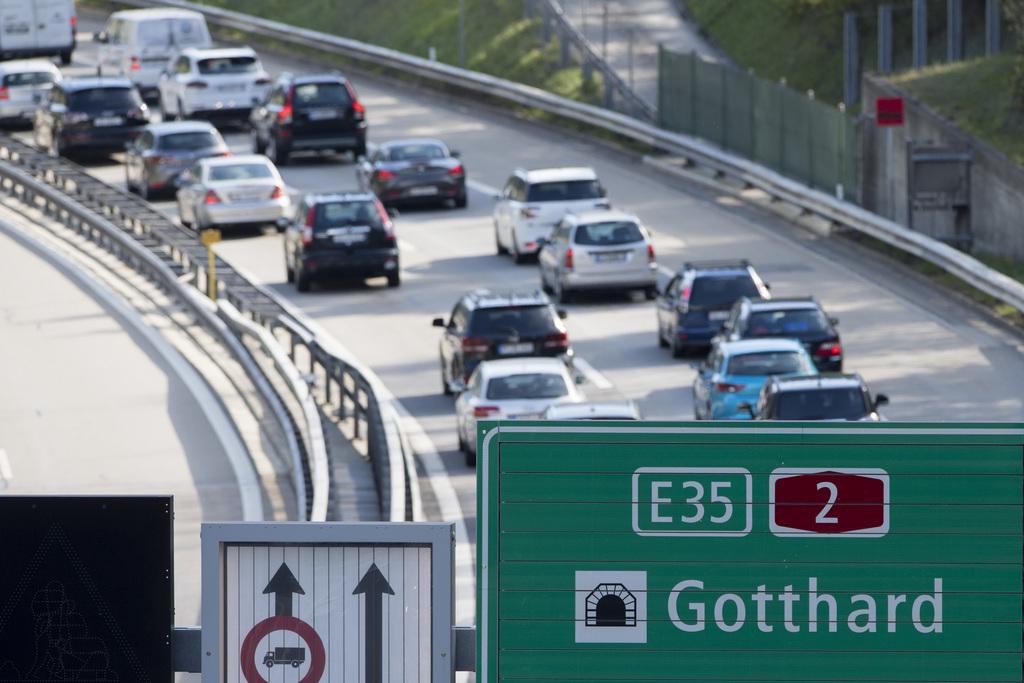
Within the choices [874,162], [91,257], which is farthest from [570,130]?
[91,257]

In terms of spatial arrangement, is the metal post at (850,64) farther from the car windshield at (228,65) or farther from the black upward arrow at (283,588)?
the black upward arrow at (283,588)

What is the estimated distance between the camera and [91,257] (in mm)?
33844

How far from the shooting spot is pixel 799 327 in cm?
2423

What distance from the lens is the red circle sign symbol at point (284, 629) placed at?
20.5 feet

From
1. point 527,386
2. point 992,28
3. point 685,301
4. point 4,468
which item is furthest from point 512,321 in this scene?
point 992,28

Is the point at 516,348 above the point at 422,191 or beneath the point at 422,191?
beneath

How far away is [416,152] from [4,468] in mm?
17329

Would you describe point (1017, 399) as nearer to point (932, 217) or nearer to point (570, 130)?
point (932, 217)

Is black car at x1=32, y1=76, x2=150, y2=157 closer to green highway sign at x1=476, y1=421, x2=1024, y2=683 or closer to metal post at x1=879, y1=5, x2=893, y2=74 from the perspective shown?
metal post at x1=879, y1=5, x2=893, y2=74

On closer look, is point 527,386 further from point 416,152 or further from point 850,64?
point 850,64

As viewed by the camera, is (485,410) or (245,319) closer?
(485,410)

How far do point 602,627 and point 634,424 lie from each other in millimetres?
657

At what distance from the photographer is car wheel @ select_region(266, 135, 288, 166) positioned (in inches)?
1647

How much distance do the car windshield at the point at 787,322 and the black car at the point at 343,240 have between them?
938 cm
